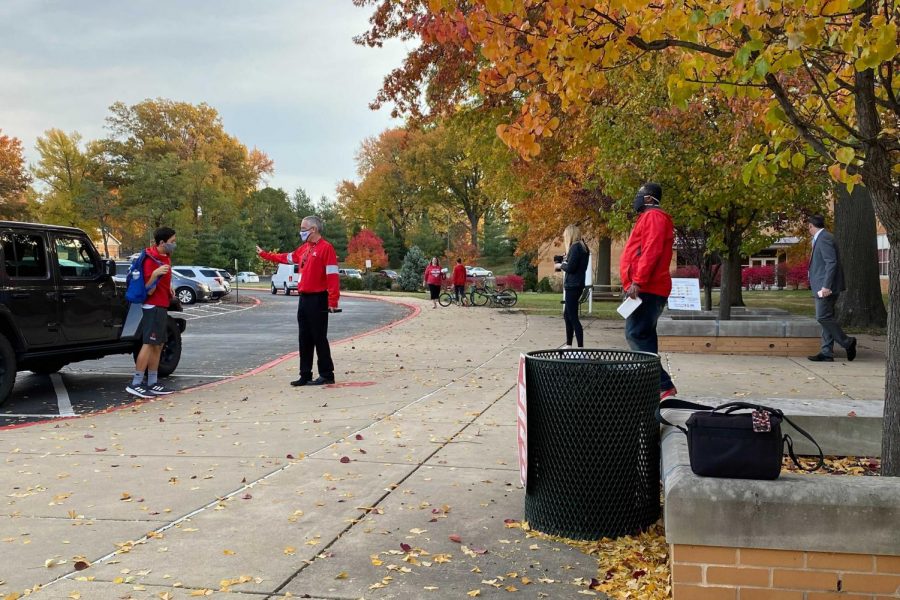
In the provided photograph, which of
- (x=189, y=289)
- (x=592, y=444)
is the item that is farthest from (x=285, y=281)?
(x=592, y=444)

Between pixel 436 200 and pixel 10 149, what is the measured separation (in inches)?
1469

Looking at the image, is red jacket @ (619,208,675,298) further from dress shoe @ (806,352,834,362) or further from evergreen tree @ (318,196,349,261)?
evergreen tree @ (318,196,349,261)

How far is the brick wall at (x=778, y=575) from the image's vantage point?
3086 millimetres

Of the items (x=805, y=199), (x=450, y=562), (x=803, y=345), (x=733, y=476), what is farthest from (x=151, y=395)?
(x=805, y=199)

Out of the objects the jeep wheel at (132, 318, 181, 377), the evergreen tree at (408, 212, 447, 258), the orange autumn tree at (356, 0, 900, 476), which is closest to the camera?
the orange autumn tree at (356, 0, 900, 476)

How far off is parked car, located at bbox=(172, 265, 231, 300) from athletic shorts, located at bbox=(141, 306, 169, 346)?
2576 cm

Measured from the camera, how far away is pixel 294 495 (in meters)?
4.94

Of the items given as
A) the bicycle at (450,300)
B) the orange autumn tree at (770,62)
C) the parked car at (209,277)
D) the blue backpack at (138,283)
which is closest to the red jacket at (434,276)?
the bicycle at (450,300)

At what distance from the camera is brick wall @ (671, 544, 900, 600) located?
10.1 feet

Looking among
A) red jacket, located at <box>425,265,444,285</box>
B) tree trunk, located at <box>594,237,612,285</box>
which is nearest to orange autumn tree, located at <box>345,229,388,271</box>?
tree trunk, located at <box>594,237,612,285</box>

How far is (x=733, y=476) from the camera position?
3326 mm

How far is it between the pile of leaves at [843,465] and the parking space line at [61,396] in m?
7.08

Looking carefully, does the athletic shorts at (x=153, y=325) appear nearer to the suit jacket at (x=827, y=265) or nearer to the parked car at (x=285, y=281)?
the suit jacket at (x=827, y=265)

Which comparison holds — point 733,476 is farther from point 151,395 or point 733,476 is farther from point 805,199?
point 805,199
